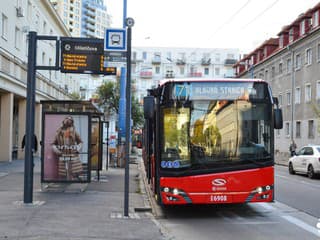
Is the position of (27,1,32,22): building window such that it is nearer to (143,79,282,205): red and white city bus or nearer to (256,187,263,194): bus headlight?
(143,79,282,205): red and white city bus

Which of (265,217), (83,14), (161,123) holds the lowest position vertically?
(265,217)

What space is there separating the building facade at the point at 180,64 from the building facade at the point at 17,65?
60.7m

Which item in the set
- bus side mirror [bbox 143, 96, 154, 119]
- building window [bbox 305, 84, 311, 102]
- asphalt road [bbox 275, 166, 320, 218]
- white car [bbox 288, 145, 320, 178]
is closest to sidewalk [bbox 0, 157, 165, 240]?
bus side mirror [bbox 143, 96, 154, 119]

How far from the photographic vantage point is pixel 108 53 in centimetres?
975

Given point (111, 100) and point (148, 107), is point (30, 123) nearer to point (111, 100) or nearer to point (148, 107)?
point (148, 107)

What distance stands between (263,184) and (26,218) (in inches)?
188

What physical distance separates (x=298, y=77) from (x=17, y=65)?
25.7 metres

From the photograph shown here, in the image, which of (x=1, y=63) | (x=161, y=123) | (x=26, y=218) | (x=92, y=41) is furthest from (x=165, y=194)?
(x=1, y=63)

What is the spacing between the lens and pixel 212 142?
32.0ft

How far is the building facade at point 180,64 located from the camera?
98.4 metres

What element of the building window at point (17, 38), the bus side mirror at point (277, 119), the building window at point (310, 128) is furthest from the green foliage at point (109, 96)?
the bus side mirror at point (277, 119)

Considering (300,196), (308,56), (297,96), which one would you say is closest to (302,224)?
(300,196)

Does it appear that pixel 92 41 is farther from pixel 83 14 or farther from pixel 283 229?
pixel 83 14

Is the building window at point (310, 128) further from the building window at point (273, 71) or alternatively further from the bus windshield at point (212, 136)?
the bus windshield at point (212, 136)
